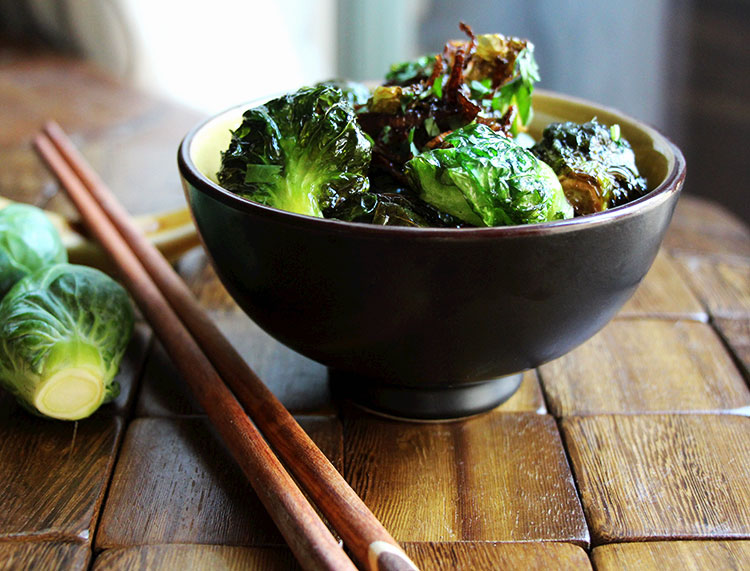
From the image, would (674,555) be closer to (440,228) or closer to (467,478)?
(467,478)

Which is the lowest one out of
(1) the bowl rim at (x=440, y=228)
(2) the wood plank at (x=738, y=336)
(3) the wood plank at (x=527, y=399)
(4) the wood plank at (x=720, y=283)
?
(4) the wood plank at (x=720, y=283)

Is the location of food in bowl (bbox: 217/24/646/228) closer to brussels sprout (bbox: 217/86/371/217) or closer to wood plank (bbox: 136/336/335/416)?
brussels sprout (bbox: 217/86/371/217)

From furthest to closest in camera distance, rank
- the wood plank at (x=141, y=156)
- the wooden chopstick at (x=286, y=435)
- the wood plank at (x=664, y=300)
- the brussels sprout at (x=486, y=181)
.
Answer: the wood plank at (x=141, y=156) → the wood plank at (x=664, y=300) → the brussels sprout at (x=486, y=181) → the wooden chopstick at (x=286, y=435)

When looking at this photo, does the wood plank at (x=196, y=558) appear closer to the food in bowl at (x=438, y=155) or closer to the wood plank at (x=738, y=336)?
the food in bowl at (x=438, y=155)

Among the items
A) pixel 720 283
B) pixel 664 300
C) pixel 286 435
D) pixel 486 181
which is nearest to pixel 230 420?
pixel 286 435

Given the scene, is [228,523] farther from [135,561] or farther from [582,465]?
[582,465]

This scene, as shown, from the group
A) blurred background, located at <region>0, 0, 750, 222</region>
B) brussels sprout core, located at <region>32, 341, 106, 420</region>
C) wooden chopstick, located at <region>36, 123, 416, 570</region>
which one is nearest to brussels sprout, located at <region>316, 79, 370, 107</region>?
wooden chopstick, located at <region>36, 123, 416, 570</region>

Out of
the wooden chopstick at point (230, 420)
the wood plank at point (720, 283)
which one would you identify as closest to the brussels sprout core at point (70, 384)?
the wooden chopstick at point (230, 420)
